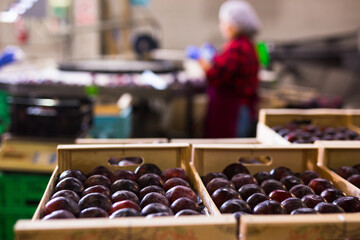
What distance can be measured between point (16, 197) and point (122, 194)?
55.8 inches

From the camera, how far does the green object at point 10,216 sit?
2.33 metres

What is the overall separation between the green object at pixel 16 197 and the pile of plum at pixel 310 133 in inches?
53.5

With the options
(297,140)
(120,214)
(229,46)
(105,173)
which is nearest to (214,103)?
(229,46)

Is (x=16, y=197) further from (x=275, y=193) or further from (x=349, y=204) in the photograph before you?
(x=349, y=204)

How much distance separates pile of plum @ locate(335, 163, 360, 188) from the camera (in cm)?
144

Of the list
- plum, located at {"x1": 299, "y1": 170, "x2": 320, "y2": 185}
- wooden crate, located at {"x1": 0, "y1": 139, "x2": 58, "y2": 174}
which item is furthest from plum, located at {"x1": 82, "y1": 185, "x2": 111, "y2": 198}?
wooden crate, located at {"x1": 0, "y1": 139, "x2": 58, "y2": 174}

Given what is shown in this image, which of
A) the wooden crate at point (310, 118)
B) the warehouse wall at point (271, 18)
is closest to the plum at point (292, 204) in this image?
the wooden crate at point (310, 118)

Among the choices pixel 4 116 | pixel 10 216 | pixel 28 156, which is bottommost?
pixel 10 216

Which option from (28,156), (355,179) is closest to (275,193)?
(355,179)

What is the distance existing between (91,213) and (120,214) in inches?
2.9

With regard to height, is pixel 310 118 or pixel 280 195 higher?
pixel 310 118

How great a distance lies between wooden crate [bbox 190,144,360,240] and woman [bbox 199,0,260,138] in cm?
219

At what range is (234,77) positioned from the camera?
3.78 meters

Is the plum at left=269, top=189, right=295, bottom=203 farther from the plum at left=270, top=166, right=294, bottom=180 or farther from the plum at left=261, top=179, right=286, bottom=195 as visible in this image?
the plum at left=270, top=166, right=294, bottom=180
